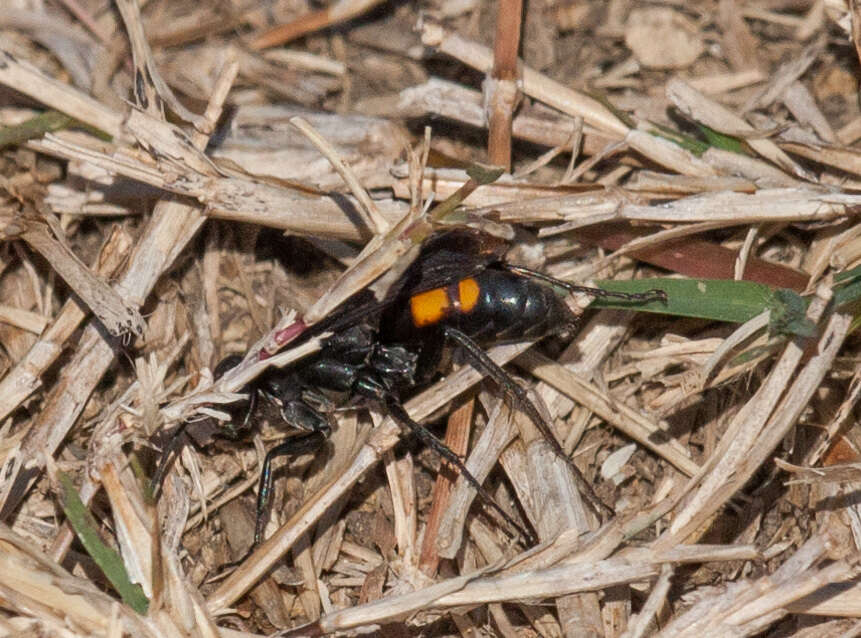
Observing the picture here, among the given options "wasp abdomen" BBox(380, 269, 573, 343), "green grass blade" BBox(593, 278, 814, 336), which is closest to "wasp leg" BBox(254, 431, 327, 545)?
"wasp abdomen" BBox(380, 269, 573, 343)

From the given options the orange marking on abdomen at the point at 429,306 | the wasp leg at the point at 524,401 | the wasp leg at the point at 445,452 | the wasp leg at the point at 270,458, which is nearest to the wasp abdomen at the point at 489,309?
the orange marking on abdomen at the point at 429,306

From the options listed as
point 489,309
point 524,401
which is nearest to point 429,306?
point 489,309

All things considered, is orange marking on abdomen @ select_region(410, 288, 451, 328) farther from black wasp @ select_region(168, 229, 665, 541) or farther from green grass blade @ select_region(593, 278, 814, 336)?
green grass blade @ select_region(593, 278, 814, 336)

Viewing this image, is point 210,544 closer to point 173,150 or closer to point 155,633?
point 155,633

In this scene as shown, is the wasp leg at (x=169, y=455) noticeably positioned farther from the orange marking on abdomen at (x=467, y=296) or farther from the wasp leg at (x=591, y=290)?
the wasp leg at (x=591, y=290)

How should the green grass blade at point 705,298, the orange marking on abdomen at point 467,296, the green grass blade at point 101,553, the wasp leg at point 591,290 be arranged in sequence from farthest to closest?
1. the orange marking on abdomen at point 467,296
2. the wasp leg at point 591,290
3. the green grass blade at point 705,298
4. the green grass blade at point 101,553

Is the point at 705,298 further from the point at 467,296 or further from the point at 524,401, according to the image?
the point at 467,296
